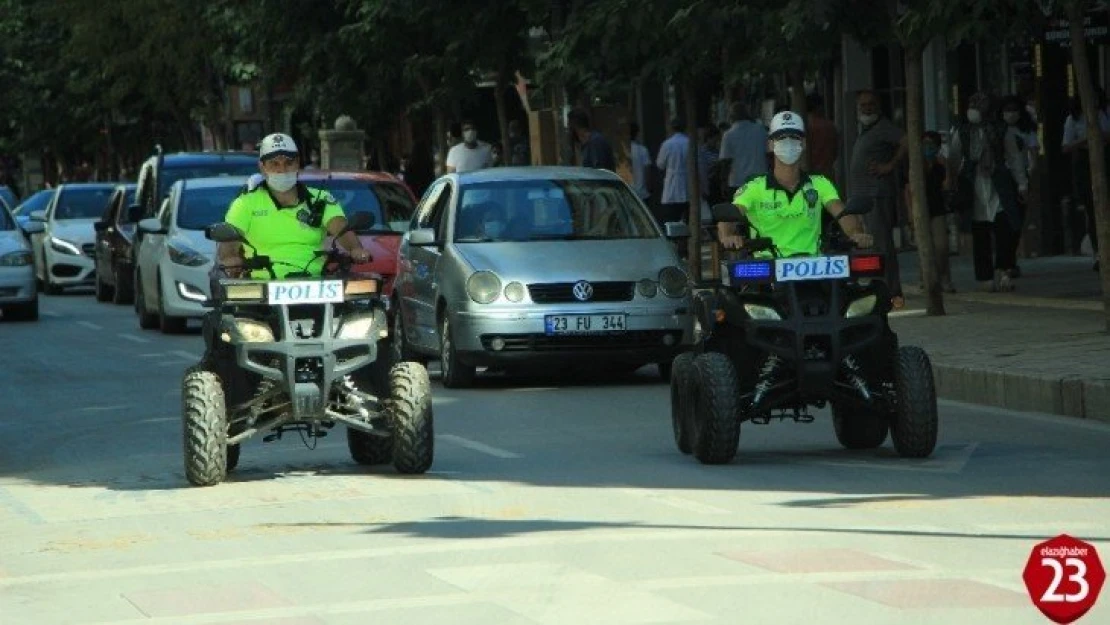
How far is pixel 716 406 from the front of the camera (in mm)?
13047

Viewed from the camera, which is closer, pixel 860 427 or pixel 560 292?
pixel 860 427

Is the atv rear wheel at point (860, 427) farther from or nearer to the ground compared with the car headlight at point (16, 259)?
nearer to the ground

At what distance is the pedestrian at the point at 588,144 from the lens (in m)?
29.9

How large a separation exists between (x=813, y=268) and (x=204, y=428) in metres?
3.02

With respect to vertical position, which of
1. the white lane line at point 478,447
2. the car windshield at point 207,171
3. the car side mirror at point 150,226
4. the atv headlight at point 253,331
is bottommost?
the white lane line at point 478,447

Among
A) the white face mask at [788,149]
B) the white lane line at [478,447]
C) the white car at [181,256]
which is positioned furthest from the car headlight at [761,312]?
the white car at [181,256]

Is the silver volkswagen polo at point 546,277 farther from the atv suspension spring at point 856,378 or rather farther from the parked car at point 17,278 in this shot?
the parked car at point 17,278

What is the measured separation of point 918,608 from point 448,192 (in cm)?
1218

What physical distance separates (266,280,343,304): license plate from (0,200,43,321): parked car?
766 inches

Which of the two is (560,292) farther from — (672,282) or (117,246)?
(117,246)

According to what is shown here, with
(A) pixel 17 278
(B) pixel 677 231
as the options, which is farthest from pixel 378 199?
(B) pixel 677 231

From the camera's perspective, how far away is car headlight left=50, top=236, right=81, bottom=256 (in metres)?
40.1

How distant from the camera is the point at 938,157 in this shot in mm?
28547

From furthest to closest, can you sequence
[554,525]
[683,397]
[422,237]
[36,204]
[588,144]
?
1. [36,204]
2. [588,144]
3. [422,237]
4. [683,397]
5. [554,525]
